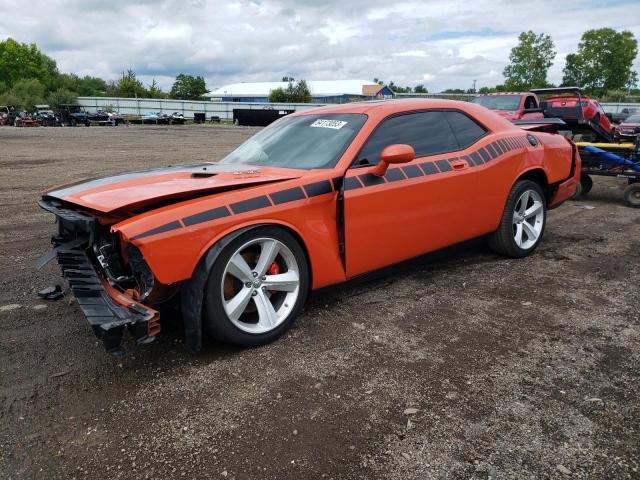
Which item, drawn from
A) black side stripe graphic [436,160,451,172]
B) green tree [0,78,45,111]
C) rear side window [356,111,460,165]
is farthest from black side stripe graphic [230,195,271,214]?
green tree [0,78,45,111]

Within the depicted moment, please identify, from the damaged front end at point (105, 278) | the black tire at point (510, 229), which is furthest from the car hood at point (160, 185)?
the black tire at point (510, 229)

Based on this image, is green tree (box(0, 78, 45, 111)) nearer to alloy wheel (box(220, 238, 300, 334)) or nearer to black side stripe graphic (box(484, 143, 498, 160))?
black side stripe graphic (box(484, 143, 498, 160))

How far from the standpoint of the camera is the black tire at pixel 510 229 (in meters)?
4.75

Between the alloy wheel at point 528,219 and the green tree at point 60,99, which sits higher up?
the green tree at point 60,99

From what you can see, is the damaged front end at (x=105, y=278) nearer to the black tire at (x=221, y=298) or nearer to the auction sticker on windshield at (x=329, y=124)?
the black tire at (x=221, y=298)

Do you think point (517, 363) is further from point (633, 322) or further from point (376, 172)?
point (376, 172)

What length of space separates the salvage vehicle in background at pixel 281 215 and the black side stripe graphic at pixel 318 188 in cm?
1

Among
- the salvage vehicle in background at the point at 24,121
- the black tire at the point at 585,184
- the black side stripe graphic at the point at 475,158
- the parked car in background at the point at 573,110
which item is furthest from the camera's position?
the salvage vehicle in background at the point at 24,121

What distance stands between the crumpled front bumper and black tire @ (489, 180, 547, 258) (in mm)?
3356

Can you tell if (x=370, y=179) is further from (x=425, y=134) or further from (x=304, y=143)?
(x=425, y=134)

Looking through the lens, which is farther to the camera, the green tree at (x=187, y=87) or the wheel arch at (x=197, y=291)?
the green tree at (x=187, y=87)

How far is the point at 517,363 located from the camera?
2992mm

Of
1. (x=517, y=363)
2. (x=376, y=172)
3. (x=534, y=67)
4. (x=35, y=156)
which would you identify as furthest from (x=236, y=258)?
(x=534, y=67)

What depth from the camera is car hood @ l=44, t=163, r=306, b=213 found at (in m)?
2.88
